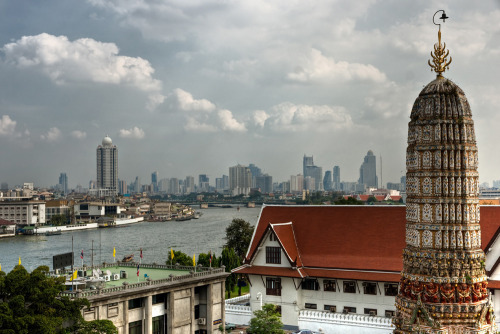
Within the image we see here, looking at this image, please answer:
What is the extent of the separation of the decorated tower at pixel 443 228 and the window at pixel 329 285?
17.6 m

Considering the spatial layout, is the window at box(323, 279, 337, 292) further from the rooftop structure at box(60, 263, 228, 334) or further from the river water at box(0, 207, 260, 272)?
the river water at box(0, 207, 260, 272)

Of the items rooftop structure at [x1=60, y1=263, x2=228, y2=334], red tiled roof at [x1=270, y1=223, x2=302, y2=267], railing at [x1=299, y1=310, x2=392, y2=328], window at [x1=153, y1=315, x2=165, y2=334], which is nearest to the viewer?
rooftop structure at [x1=60, y1=263, x2=228, y2=334]

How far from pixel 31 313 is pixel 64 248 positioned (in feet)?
278

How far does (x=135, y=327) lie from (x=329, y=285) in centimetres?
1163

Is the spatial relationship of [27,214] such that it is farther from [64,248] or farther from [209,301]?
[209,301]

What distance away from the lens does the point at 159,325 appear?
32875 millimetres

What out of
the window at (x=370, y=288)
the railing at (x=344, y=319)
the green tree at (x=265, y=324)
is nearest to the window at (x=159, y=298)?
the green tree at (x=265, y=324)

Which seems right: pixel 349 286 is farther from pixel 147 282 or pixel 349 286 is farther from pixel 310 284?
pixel 147 282

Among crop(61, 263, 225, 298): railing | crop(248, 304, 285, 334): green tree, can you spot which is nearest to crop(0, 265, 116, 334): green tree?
crop(61, 263, 225, 298): railing

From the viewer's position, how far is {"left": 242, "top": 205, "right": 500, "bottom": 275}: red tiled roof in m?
33.4

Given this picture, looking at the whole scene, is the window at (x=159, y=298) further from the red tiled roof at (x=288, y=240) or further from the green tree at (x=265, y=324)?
the red tiled roof at (x=288, y=240)

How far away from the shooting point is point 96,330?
26.0 metres

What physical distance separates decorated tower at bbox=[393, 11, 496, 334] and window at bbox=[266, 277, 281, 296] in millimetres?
19167

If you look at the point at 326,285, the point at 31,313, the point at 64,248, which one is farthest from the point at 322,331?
the point at 64,248
